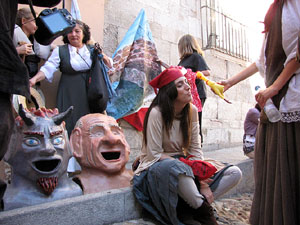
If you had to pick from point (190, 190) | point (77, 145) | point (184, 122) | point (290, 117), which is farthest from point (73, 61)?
point (290, 117)

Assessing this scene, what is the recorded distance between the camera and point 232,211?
8.97 feet

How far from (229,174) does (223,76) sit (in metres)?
4.25

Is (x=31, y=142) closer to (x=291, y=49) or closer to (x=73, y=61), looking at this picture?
(x=73, y=61)

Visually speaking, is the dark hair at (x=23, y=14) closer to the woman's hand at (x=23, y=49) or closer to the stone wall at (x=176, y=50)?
the woman's hand at (x=23, y=49)

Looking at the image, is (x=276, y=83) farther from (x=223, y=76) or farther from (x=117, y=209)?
(x=223, y=76)

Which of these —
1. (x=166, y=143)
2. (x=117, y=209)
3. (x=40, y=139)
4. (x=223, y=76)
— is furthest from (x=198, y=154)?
(x=223, y=76)

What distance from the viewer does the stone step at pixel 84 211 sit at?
167 centimetres

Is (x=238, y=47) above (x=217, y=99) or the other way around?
above

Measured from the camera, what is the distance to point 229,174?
2229 mm

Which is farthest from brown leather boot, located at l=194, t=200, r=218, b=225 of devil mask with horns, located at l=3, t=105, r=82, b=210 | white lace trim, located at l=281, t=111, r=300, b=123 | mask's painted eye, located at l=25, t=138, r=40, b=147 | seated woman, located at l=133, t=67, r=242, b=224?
mask's painted eye, located at l=25, t=138, r=40, b=147

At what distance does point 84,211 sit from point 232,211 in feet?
5.13

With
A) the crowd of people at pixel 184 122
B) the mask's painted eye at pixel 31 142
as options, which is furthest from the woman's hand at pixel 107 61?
the mask's painted eye at pixel 31 142

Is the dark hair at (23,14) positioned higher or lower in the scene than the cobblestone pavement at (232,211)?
higher

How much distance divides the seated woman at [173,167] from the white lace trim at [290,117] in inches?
30.5
